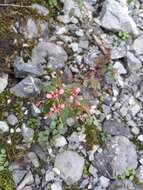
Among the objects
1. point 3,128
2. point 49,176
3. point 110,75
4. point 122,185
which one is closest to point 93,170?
point 122,185

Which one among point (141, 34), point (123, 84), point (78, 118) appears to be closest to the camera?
point (78, 118)

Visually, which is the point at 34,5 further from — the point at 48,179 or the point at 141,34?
→ the point at 48,179

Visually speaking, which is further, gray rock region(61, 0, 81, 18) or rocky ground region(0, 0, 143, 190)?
gray rock region(61, 0, 81, 18)

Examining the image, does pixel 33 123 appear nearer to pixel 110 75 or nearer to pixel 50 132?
pixel 50 132

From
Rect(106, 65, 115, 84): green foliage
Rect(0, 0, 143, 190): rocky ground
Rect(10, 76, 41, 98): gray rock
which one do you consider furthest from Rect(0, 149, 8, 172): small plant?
Rect(106, 65, 115, 84): green foliage

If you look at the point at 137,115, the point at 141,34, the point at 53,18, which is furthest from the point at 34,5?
the point at 137,115

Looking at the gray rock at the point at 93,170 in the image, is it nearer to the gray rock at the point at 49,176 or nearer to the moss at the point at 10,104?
the gray rock at the point at 49,176

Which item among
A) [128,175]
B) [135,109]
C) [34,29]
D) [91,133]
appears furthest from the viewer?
[34,29]

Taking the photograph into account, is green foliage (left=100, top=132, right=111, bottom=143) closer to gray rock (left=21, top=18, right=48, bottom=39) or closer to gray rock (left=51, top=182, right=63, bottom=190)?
gray rock (left=51, top=182, right=63, bottom=190)
